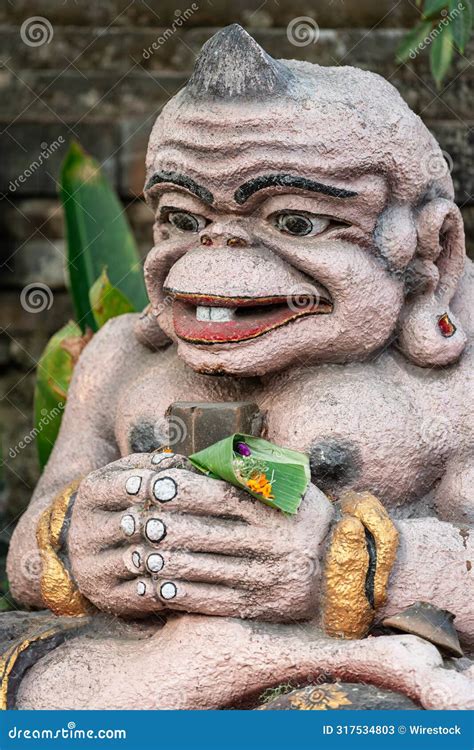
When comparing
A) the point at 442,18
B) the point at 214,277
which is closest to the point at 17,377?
the point at 442,18

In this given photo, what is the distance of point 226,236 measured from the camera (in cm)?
277

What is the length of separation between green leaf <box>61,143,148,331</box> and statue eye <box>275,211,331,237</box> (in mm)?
1816

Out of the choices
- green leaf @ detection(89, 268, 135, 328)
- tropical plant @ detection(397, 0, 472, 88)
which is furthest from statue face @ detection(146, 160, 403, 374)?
tropical plant @ detection(397, 0, 472, 88)

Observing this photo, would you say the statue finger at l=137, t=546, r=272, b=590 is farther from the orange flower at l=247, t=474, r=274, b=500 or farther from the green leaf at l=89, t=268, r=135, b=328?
the green leaf at l=89, t=268, r=135, b=328

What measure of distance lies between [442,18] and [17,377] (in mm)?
2514

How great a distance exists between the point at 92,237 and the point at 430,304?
1.96 metres

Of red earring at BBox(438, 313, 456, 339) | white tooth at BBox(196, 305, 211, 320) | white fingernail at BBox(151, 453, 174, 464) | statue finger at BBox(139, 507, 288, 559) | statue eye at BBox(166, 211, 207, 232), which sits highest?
statue eye at BBox(166, 211, 207, 232)

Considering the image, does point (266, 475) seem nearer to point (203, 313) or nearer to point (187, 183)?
point (203, 313)

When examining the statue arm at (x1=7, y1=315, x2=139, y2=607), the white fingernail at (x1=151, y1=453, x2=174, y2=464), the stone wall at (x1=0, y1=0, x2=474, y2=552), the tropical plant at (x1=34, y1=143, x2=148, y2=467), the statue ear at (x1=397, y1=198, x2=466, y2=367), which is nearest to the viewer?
the white fingernail at (x1=151, y1=453, x2=174, y2=464)

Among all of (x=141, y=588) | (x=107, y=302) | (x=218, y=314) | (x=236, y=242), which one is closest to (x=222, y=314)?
(x=218, y=314)

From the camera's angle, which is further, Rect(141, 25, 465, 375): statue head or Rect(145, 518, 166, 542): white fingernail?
Rect(141, 25, 465, 375): statue head

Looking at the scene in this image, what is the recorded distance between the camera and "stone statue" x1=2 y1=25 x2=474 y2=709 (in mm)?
2525

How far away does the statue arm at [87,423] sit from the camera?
3133mm

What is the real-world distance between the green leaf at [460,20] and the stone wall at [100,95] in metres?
0.82
